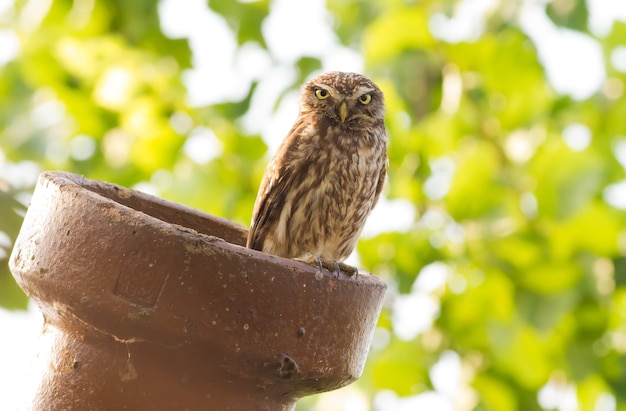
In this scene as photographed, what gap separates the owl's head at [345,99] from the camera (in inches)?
132

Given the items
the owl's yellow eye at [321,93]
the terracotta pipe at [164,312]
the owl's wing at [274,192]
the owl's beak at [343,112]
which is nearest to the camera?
the terracotta pipe at [164,312]

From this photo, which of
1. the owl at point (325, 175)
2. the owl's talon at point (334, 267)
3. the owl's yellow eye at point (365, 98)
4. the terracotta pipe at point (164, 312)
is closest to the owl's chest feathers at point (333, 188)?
the owl at point (325, 175)

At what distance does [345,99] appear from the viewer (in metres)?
3.37

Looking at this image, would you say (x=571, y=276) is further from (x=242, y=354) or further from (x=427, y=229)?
(x=242, y=354)

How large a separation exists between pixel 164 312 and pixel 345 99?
6.15ft

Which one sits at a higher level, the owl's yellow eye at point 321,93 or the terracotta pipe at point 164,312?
the terracotta pipe at point 164,312

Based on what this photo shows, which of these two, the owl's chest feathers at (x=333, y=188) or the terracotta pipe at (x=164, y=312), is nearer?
the terracotta pipe at (x=164, y=312)

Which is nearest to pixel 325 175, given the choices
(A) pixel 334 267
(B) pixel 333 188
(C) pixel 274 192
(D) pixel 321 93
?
(B) pixel 333 188

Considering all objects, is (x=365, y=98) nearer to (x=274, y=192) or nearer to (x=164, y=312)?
(x=274, y=192)

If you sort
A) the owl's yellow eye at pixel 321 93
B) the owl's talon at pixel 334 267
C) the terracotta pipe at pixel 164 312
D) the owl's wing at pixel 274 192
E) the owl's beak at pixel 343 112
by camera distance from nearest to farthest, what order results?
the terracotta pipe at pixel 164 312, the owl's talon at pixel 334 267, the owl's wing at pixel 274 192, the owl's beak at pixel 343 112, the owl's yellow eye at pixel 321 93

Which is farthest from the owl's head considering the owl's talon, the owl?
the owl's talon

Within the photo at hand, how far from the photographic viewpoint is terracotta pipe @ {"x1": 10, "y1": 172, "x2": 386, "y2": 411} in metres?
1.63

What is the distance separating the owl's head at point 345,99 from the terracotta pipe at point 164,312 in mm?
1617

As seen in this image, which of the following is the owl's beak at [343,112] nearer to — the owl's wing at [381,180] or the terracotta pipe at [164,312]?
the owl's wing at [381,180]
